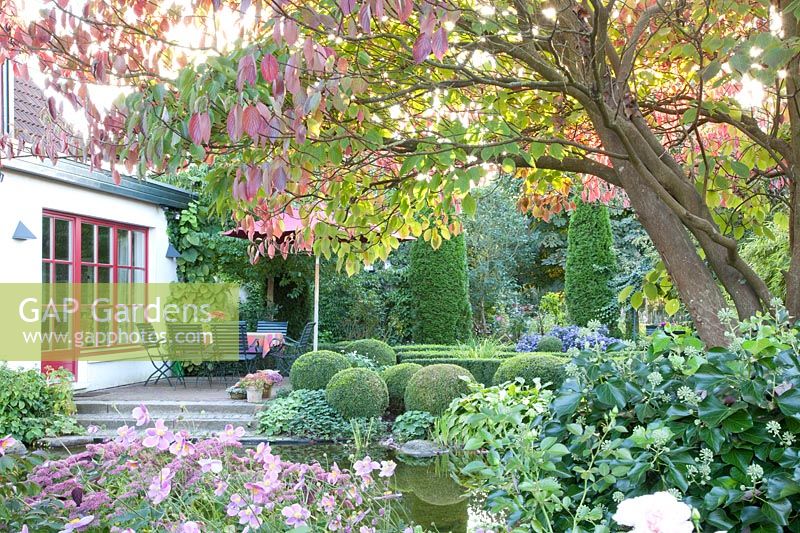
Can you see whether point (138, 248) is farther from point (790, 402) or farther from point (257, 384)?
point (790, 402)

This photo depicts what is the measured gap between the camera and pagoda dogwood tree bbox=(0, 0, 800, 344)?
203cm

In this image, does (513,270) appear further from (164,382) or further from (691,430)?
(691,430)

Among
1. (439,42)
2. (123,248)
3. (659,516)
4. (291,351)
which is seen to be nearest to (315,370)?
(291,351)

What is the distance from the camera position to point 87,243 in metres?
9.18

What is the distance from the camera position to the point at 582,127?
407 cm

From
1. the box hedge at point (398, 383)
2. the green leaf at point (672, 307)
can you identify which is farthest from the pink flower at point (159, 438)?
the box hedge at point (398, 383)

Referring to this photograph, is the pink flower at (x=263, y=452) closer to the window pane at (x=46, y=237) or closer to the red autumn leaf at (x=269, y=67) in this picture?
the red autumn leaf at (x=269, y=67)

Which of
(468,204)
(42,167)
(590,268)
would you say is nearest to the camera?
(468,204)

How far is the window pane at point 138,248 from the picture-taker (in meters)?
10.2

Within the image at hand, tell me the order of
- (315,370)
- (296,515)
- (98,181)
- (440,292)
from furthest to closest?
(440,292), (98,181), (315,370), (296,515)

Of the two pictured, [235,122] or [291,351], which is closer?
[235,122]

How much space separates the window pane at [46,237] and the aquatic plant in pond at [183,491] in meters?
6.71

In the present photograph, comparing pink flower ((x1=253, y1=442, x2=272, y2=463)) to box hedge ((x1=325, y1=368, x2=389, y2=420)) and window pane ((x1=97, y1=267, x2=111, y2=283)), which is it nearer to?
box hedge ((x1=325, y1=368, x2=389, y2=420))

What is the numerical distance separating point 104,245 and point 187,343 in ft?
5.71
